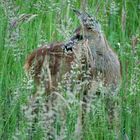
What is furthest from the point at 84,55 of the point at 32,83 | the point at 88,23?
the point at 32,83

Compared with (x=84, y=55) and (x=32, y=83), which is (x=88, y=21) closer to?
(x=84, y=55)

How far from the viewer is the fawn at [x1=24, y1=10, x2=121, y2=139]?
4156 mm

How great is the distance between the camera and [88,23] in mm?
4035

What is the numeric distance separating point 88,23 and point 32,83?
1.57 feet

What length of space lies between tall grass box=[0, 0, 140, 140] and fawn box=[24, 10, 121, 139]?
71 mm

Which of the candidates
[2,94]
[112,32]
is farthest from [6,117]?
[112,32]

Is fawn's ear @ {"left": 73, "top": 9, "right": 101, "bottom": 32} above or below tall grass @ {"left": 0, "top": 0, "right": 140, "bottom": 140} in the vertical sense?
above

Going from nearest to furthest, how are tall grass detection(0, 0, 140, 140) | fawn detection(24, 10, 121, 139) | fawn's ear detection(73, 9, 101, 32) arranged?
tall grass detection(0, 0, 140, 140) < fawn's ear detection(73, 9, 101, 32) < fawn detection(24, 10, 121, 139)

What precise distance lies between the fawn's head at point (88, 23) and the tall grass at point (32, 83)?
8cm

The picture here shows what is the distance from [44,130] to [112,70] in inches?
51.5

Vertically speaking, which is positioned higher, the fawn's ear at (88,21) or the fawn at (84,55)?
the fawn's ear at (88,21)

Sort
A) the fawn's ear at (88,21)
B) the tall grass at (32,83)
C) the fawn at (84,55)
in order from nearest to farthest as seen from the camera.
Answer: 1. the tall grass at (32,83)
2. the fawn's ear at (88,21)
3. the fawn at (84,55)

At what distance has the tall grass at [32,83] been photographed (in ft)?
11.0

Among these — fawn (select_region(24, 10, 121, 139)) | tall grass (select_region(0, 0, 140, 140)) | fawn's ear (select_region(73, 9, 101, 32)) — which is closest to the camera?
tall grass (select_region(0, 0, 140, 140))
